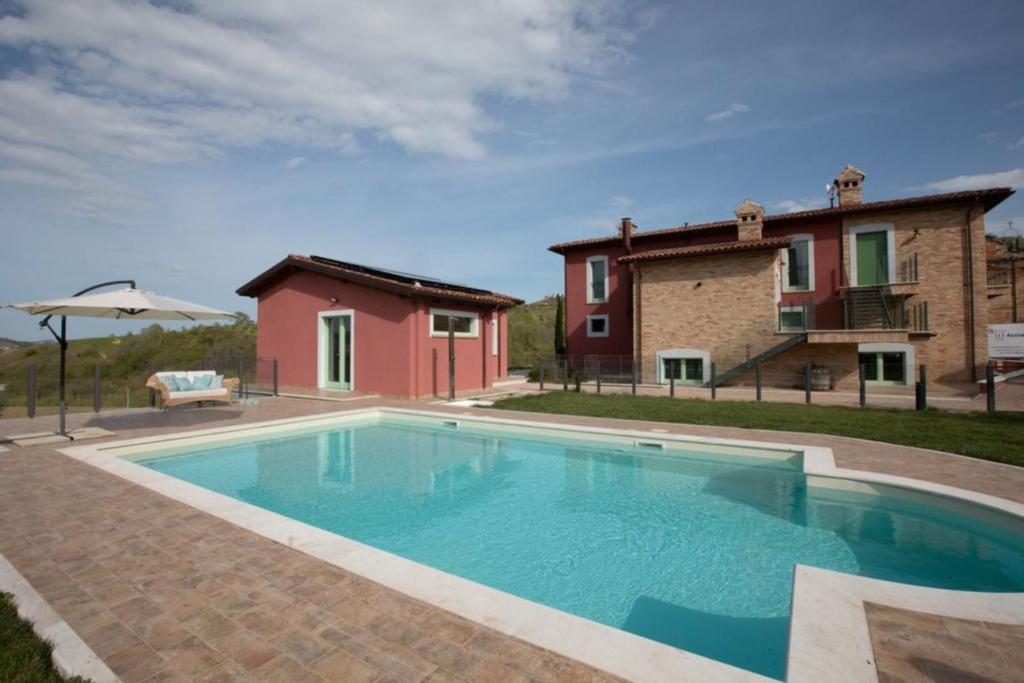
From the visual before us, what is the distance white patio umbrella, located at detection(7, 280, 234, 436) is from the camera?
7.74m

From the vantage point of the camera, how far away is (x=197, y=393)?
10.6 metres

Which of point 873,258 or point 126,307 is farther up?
point 873,258

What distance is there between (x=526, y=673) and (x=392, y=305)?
12694 millimetres

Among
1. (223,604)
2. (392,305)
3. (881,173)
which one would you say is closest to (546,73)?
(392,305)

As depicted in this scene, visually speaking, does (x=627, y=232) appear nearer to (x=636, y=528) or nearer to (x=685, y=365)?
(x=685, y=365)

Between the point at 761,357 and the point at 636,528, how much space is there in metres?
13.8

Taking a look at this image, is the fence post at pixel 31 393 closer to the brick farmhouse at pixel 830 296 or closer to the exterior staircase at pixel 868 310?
the brick farmhouse at pixel 830 296

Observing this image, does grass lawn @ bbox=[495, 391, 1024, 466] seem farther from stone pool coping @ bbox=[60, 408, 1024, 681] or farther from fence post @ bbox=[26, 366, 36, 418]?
fence post @ bbox=[26, 366, 36, 418]

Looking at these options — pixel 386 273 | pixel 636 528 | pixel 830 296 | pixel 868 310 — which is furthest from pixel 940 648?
pixel 830 296

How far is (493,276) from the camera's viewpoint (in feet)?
92.6

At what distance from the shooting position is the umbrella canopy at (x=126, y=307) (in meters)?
7.64

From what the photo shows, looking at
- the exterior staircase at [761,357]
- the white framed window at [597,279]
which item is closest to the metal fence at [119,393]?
the white framed window at [597,279]

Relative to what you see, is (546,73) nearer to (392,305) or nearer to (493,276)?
(392,305)

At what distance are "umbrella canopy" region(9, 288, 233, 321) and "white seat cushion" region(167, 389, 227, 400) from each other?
68.4 inches
